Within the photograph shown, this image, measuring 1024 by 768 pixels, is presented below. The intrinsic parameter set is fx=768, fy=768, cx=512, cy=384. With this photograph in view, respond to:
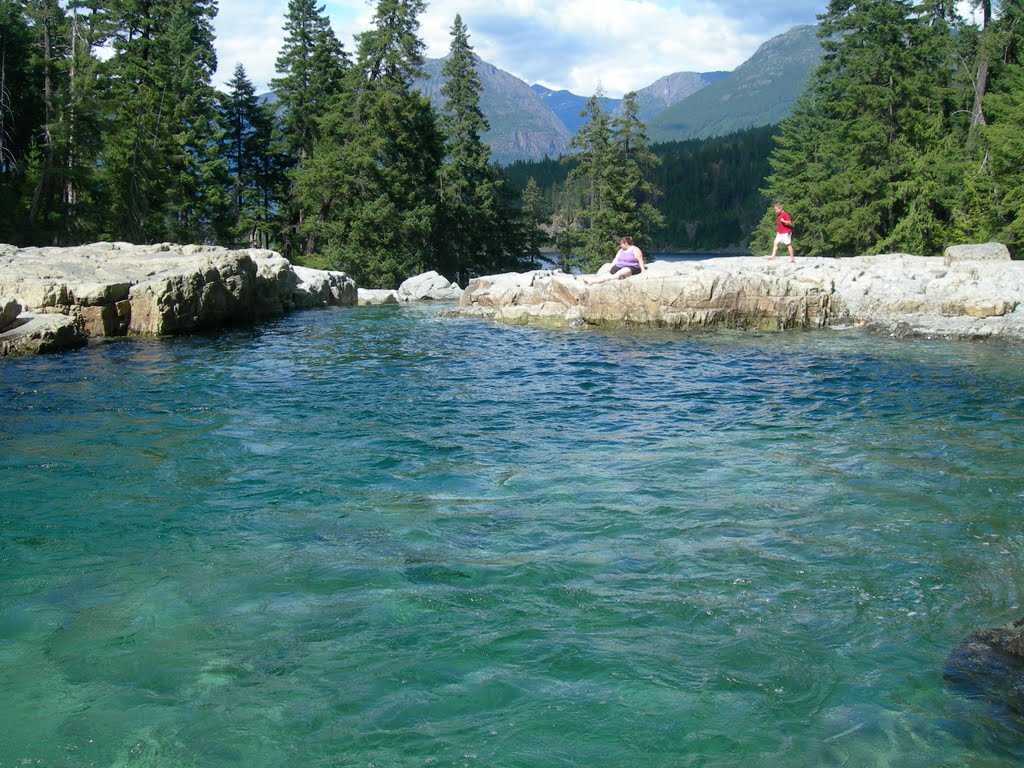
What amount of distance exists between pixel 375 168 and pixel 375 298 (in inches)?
483

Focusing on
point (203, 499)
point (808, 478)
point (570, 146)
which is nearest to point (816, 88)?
A: point (570, 146)

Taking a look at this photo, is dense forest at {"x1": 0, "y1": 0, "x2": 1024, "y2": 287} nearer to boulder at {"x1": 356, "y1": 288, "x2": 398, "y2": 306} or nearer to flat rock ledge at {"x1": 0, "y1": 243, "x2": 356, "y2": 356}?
boulder at {"x1": 356, "y1": 288, "x2": 398, "y2": 306}

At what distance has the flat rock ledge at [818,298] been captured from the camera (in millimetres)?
22438

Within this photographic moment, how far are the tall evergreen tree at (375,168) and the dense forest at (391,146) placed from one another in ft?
0.45

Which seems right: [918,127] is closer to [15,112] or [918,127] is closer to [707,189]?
[15,112]

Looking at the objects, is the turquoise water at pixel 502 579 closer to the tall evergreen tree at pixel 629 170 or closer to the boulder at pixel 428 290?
the boulder at pixel 428 290

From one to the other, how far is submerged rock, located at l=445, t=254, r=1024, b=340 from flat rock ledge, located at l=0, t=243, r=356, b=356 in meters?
10.5

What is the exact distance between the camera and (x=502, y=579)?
260 inches

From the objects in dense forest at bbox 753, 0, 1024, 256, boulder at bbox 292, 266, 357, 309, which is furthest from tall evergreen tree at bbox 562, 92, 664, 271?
boulder at bbox 292, 266, 357, 309

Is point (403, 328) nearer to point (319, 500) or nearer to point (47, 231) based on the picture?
point (319, 500)

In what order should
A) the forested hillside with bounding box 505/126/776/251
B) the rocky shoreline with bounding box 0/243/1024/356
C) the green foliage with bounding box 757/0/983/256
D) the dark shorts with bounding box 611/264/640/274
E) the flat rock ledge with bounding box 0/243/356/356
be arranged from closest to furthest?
the flat rock ledge with bounding box 0/243/356/356
the rocky shoreline with bounding box 0/243/1024/356
the dark shorts with bounding box 611/264/640/274
the green foliage with bounding box 757/0/983/256
the forested hillside with bounding box 505/126/776/251

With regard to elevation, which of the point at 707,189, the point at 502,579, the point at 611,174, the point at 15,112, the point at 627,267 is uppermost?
the point at 707,189

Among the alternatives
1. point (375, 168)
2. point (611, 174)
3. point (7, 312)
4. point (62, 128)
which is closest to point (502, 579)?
point (7, 312)

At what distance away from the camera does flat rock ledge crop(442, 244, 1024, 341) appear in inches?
883
